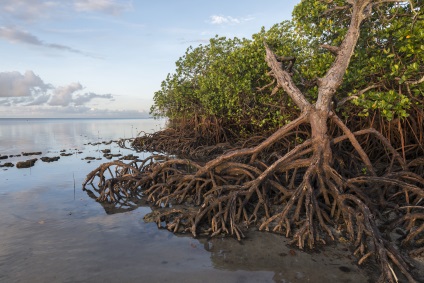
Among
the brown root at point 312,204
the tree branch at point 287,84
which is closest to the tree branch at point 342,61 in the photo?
the tree branch at point 287,84

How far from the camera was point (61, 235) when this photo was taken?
588 centimetres

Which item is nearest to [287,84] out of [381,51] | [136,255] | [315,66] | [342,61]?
[342,61]

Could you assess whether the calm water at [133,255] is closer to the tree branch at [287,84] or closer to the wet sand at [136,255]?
the wet sand at [136,255]

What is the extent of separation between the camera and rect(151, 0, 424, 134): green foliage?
607 cm

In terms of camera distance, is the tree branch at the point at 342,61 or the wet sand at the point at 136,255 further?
the tree branch at the point at 342,61

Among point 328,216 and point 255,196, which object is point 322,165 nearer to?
point 328,216

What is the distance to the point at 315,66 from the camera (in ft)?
26.3

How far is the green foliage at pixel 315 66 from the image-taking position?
6066 millimetres

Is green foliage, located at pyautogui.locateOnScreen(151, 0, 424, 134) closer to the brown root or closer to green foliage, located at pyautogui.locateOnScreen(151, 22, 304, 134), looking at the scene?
green foliage, located at pyautogui.locateOnScreen(151, 22, 304, 134)

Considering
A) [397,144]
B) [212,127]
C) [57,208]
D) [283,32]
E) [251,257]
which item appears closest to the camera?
[251,257]

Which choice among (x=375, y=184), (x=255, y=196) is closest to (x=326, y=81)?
(x=375, y=184)

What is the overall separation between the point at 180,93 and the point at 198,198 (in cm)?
1116

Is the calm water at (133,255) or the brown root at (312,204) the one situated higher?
the brown root at (312,204)

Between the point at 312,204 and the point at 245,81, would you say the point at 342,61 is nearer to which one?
the point at 312,204
